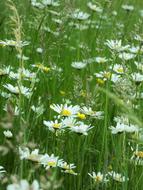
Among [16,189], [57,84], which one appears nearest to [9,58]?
[57,84]

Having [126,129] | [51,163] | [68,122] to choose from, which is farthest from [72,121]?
[51,163]

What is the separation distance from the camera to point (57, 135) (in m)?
2.04

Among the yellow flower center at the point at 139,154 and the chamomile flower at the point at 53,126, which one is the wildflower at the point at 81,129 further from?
the yellow flower center at the point at 139,154

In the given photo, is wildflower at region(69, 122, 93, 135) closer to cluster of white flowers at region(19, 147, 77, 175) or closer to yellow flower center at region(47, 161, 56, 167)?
cluster of white flowers at region(19, 147, 77, 175)

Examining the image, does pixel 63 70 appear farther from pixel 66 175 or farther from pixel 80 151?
pixel 66 175

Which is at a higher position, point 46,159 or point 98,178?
point 46,159

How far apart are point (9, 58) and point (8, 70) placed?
53 centimetres

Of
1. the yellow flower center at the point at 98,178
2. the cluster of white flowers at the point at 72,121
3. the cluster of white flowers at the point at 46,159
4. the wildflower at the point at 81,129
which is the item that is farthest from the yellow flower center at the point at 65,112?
the yellow flower center at the point at 98,178

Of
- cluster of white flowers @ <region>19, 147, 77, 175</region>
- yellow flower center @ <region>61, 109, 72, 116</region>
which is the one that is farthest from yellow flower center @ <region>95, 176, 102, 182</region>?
yellow flower center @ <region>61, 109, 72, 116</region>

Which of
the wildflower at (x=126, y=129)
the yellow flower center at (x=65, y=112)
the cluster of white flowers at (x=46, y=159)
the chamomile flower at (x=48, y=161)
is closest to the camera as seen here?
the cluster of white flowers at (x=46, y=159)

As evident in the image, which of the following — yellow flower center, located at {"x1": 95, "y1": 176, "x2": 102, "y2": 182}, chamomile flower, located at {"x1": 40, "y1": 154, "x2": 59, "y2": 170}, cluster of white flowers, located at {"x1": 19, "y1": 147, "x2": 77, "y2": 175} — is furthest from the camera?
yellow flower center, located at {"x1": 95, "y1": 176, "x2": 102, "y2": 182}

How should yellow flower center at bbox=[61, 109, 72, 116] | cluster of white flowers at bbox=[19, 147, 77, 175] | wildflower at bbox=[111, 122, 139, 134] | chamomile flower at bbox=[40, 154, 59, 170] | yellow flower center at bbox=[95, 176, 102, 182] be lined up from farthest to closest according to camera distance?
yellow flower center at bbox=[61, 109, 72, 116]
wildflower at bbox=[111, 122, 139, 134]
yellow flower center at bbox=[95, 176, 102, 182]
chamomile flower at bbox=[40, 154, 59, 170]
cluster of white flowers at bbox=[19, 147, 77, 175]

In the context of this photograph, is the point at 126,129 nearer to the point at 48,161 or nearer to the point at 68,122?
the point at 68,122

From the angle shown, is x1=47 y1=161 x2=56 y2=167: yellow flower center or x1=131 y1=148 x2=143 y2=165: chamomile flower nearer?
x1=47 y1=161 x2=56 y2=167: yellow flower center
